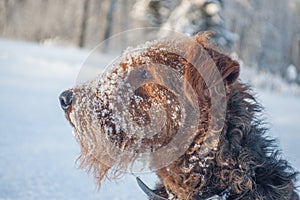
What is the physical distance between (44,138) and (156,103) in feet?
17.5

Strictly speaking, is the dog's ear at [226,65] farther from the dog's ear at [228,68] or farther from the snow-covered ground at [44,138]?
the snow-covered ground at [44,138]

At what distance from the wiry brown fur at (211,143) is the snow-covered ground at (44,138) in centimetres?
65

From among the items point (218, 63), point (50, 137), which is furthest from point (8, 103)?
point (218, 63)

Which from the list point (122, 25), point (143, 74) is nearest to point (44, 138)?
point (143, 74)

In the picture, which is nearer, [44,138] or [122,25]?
[44,138]

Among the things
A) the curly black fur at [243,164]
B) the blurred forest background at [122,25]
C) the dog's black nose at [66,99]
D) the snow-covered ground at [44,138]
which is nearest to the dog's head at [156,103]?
the dog's black nose at [66,99]

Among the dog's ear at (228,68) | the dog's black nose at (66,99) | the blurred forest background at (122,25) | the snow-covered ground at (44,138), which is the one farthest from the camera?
the blurred forest background at (122,25)

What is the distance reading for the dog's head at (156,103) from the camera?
128 inches

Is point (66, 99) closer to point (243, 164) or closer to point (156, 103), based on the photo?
point (156, 103)

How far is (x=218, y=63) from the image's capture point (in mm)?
3232

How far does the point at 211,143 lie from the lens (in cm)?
323

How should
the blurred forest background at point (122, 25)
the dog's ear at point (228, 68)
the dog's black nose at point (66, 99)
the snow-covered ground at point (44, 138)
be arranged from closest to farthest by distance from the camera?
the dog's ear at point (228, 68) → the dog's black nose at point (66, 99) → the snow-covered ground at point (44, 138) → the blurred forest background at point (122, 25)

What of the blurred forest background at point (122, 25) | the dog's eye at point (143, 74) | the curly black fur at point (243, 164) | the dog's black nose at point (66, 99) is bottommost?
the curly black fur at point (243, 164)

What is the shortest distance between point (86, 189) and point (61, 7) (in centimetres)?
4709
